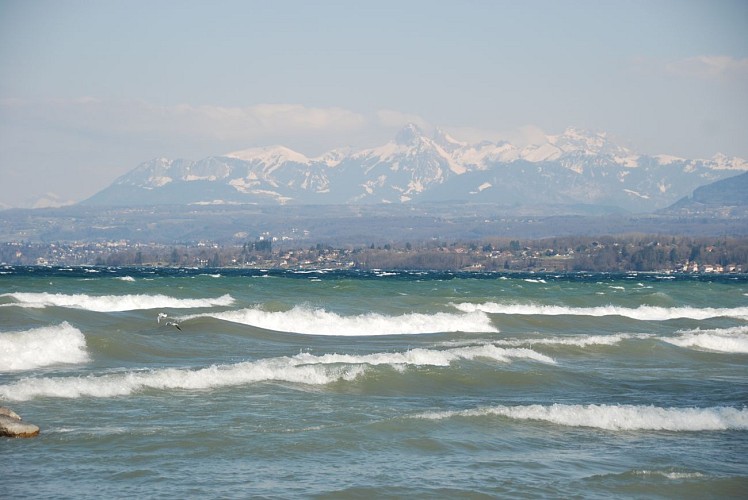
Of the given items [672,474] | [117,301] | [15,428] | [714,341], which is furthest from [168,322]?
[672,474]

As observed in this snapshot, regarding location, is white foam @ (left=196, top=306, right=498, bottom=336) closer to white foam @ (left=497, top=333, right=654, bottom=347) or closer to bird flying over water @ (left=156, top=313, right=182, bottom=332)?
bird flying over water @ (left=156, top=313, right=182, bottom=332)

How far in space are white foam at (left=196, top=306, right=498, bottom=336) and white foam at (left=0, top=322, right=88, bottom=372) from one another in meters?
16.1

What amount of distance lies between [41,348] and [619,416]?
16786 millimetres

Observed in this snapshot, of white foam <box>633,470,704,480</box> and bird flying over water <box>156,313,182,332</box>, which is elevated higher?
bird flying over water <box>156,313,182,332</box>

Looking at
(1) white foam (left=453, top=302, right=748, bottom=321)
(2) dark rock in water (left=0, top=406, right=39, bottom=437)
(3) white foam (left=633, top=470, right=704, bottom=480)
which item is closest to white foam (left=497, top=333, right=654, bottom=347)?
(1) white foam (left=453, top=302, right=748, bottom=321)

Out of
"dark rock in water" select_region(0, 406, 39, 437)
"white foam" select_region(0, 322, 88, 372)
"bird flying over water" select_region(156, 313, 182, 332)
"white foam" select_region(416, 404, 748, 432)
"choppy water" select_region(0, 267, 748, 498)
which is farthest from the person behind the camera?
"bird flying over water" select_region(156, 313, 182, 332)

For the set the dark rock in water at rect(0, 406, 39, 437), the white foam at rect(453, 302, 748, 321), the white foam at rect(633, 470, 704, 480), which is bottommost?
the white foam at rect(453, 302, 748, 321)

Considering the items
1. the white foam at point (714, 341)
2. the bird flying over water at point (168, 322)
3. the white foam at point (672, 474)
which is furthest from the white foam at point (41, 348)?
the white foam at point (714, 341)

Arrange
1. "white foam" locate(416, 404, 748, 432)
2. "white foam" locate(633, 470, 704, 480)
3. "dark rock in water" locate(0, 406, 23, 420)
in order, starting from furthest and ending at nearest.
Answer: "white foam" locate(416, 404, 748, 432), "dark rock in water" locate(0, 406, 23, 420), "white foam" locate(633, 470, 704, 480)

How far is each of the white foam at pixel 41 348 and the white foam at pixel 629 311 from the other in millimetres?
34241

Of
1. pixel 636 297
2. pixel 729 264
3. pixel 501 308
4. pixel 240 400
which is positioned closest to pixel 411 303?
pixel 501 308

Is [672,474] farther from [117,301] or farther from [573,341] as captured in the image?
[117,301]

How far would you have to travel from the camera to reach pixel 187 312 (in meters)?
55.0

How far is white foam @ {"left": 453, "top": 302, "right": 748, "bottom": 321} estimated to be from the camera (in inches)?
2638
